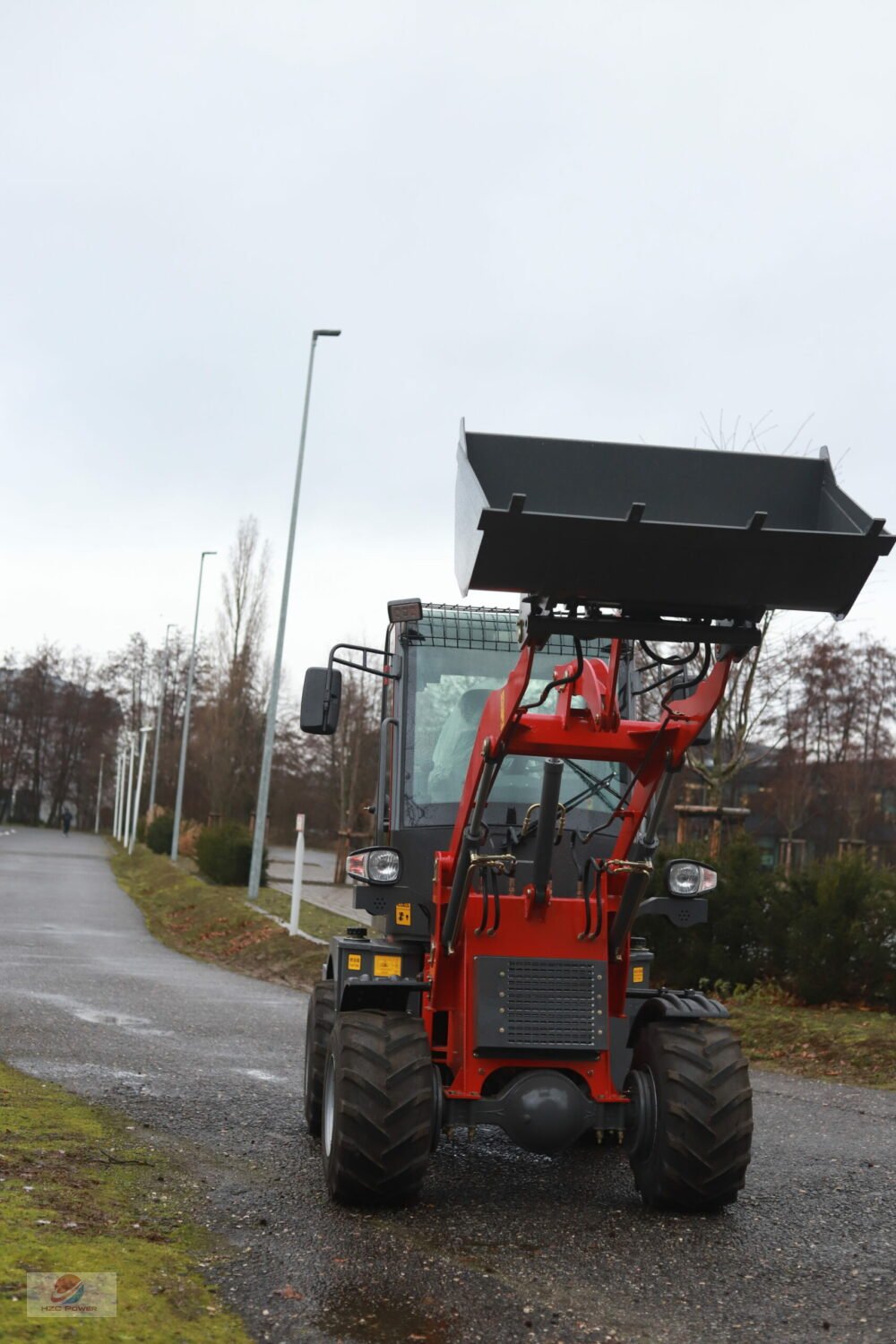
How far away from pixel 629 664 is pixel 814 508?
75.3 inches

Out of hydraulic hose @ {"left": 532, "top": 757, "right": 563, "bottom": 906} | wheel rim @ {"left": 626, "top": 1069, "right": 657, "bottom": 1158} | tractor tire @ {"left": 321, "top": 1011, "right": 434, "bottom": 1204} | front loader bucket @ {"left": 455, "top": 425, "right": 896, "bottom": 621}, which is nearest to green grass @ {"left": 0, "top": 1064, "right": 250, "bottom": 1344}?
tractor tire @ {"left": 321, "top": 1011, "right": 434, "bottom": 1204}

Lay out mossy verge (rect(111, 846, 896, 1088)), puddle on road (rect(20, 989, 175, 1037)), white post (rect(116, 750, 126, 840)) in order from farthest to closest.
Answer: white post (rect(116, 750, 126, 840)), puddle on road (rect(20, 989, 175, 1037)), mossy verge (rect(111, 846, 896, 1088))

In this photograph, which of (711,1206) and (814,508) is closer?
(814,508)

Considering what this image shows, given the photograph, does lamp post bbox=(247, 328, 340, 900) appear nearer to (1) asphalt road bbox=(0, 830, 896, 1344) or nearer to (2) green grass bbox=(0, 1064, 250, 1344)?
(1) asphalt road bbox=(0, 830, 896, 1344)

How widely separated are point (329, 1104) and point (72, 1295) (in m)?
2.25

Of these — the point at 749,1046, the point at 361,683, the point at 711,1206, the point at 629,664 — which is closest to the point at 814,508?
the point at 629,664

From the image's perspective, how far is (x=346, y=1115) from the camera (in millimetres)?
6199

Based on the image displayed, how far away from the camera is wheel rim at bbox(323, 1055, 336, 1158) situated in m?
6.50

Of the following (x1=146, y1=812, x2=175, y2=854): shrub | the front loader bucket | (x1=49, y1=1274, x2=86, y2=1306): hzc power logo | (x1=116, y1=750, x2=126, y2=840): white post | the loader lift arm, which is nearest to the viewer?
(x1=49, y1=1274, x2=86, y2=1306): hzc power logo

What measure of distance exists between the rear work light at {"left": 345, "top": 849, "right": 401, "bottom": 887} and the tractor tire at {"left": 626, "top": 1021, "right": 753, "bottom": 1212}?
1552 mm

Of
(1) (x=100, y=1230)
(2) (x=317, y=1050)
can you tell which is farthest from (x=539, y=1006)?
(2) (x=317, y=1050)

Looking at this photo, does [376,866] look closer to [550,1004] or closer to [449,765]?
[449,765]

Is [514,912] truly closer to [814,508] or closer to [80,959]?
[814,508]

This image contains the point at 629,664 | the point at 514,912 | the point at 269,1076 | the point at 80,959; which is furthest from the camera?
the point at 80,959
